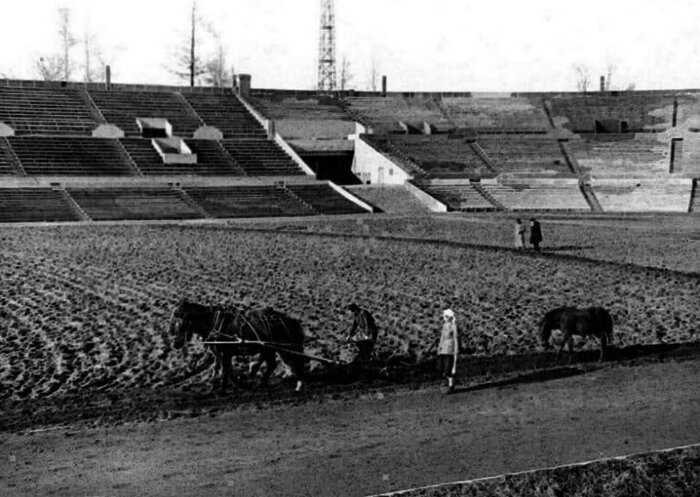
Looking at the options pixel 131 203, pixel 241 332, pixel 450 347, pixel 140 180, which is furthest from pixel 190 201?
pixel 450 347

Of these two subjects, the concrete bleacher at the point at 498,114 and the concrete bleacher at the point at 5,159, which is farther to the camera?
the concrete bleacher at the point at 498,114

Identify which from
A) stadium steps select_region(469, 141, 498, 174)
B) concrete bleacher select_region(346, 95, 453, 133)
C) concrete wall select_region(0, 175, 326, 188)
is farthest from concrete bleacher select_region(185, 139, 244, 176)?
stadium steps select_region(469, 141, 498, 174)

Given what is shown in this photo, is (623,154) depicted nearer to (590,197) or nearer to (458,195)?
(590,197)

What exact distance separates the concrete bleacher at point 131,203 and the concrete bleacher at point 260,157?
676cm

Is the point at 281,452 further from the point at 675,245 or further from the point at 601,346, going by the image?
the point at 675,245

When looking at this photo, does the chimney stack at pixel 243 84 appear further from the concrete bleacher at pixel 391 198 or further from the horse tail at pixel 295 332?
the horse tail at pixel 295 332

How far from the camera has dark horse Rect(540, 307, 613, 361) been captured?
1268cm

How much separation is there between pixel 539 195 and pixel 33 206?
2553cm

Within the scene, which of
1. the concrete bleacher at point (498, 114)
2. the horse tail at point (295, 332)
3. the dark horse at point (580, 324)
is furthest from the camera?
the concrete bleacher at point (498, 114)

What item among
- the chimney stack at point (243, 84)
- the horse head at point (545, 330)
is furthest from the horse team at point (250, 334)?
the chimney stack at point (243, 84)

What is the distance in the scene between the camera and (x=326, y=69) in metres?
70.2

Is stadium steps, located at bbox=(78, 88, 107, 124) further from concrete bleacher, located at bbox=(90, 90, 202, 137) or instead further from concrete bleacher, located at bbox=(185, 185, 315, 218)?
concrete bleacher, located at bbox=(185, 185, 315, 218)

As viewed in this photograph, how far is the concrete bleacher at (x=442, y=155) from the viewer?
5156 cm

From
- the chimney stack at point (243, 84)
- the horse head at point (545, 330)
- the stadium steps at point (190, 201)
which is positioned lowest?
the horse head at point (545, 330)
